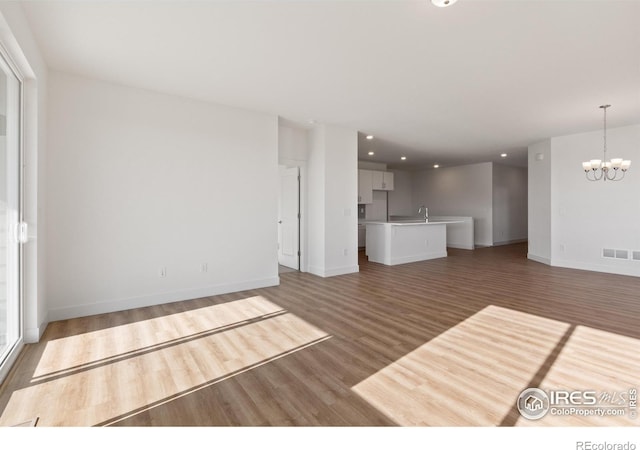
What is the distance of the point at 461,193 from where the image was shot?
1090 centimetres

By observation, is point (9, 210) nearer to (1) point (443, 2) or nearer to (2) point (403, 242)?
(1) point (443, 2)

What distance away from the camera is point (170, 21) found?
256 cm

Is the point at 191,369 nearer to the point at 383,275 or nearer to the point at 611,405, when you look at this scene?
the point at 611,405

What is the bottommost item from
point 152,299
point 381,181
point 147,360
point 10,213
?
point 147,360

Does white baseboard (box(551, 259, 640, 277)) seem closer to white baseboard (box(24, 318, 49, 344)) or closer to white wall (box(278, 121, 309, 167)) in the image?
white wall (box(278, 121, 309, 167))

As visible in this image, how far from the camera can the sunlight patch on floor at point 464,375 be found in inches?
73.6

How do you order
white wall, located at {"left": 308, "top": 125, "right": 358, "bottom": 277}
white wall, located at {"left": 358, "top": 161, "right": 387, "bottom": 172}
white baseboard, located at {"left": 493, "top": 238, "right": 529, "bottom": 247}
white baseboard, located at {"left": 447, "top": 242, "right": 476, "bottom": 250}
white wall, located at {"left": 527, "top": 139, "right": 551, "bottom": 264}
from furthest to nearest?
white baseboard, located at {"left": 493, "top": 238, "right": 529, "bottom": 247} < white wall, located at {"left": 358, "top": 161, "right": 387, "bottom": 172} < white baseboard, located at {"left": 447, "top": 242, "right": 476, "bottom": 250} < white wall, located at {"left": 527, "top": 139, "right": 551, "bottom": 264} < white wall, located at {"left": 308, "top": 125, "right": 358, "bottom": 277}

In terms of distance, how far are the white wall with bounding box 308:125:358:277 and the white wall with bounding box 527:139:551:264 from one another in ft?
14.5

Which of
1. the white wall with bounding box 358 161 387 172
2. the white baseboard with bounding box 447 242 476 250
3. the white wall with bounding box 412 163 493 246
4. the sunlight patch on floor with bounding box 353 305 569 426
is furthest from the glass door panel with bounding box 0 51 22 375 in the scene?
the white wall with bounding box 412 163 493 246

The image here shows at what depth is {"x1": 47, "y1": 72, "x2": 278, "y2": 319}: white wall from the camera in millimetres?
3537

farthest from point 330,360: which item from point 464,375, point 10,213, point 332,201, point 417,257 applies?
point 417,257

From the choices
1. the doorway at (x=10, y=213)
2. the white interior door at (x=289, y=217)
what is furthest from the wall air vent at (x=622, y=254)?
the doorway at (x=10, y=213)

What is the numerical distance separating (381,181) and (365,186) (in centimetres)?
80

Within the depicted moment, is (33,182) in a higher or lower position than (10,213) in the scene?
higher
